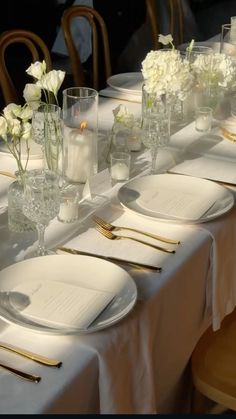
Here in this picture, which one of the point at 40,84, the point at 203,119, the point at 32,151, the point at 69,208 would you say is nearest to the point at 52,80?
the point at 40,84

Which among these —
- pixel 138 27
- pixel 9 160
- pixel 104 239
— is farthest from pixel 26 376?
pixel 138 27

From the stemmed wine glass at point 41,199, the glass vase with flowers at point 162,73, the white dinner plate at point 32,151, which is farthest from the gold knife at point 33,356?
the glass vase with flowers at point 162,73

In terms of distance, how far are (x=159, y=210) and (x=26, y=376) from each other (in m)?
0.69

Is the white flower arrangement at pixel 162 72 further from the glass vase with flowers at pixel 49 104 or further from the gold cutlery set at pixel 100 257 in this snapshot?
the gold cutlery set at pixel 100 257

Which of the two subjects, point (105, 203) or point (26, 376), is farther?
point (105, 203)

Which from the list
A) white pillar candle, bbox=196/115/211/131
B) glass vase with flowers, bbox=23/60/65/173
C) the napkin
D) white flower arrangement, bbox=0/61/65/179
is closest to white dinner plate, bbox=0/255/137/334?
white flower arrangement, bbox=0/61/65/179

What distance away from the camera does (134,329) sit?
130cm

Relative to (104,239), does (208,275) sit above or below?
below

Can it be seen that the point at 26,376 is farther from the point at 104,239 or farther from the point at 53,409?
the point at 104,239

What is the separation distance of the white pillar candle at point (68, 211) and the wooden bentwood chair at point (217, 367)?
441 mm

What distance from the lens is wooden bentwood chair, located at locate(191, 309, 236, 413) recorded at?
1608mm

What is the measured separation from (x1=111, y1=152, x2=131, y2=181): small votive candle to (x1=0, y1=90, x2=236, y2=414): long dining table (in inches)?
1.3

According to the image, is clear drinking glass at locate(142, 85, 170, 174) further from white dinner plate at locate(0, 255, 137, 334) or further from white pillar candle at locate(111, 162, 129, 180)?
white dinner plate at locate(0, 255, 137, 334)

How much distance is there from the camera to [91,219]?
1673 mm
